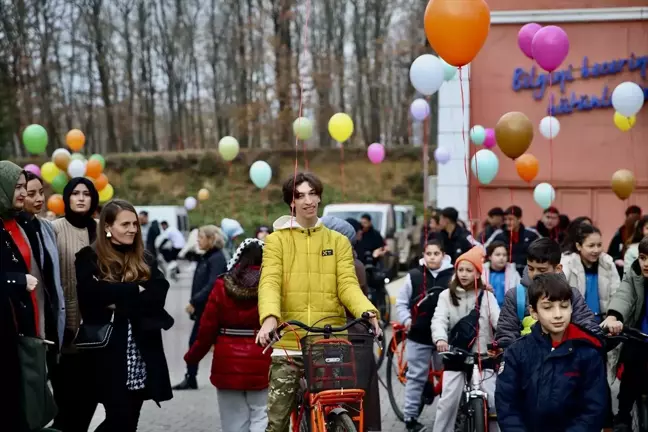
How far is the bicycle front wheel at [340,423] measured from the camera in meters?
5.09

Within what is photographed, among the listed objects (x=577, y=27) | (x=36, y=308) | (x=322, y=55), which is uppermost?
(x=322, y=55)

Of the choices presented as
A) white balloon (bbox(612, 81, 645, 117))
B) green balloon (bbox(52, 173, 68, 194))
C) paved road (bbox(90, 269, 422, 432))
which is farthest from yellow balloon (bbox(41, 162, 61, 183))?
white balloon (bbox(612, 81, 645, 117))

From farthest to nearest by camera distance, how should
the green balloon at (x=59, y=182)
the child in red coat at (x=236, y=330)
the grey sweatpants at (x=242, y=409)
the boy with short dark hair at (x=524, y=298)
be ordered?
the green balloon at (x=59, y=182) → the grey sweatpants at (x=242, y=409) → the child in red coat at (x=236, y=330) → the boy with short dark hair at (x=524, y=298)

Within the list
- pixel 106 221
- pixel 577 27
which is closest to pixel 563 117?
pixel 577 27

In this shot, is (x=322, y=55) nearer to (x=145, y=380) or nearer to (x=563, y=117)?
(x=563, y=117)

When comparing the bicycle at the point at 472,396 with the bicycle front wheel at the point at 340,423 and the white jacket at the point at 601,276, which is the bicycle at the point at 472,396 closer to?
the bicycle front wheel at the point at 340,423

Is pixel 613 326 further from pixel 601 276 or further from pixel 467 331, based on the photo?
pixel 601 276

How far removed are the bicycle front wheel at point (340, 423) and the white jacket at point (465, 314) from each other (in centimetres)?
185

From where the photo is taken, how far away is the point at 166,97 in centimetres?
5584

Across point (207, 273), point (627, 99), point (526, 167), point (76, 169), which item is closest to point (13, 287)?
point (207, 273)

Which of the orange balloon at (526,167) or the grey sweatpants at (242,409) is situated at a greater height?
the orange balloon at (526,167)

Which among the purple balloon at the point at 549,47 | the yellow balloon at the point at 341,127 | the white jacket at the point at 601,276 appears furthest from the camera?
the yellow balloon at the point at 341,127

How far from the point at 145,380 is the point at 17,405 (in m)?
1.04

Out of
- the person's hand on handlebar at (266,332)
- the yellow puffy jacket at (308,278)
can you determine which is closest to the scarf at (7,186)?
the yellow puffy jacket at (308,278)
